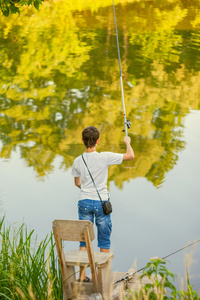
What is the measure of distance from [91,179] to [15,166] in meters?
4.91

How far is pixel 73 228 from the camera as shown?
3998 millimetres

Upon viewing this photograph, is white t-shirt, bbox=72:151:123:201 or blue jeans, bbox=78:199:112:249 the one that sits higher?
white t-shirt, bbox=72:151:123:201

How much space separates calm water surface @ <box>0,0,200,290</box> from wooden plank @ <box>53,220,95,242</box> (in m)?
0.69

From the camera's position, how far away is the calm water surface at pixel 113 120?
7344mm

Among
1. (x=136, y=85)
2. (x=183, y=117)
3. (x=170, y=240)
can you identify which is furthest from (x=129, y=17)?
(x=170, y=240)

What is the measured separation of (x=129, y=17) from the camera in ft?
77.3

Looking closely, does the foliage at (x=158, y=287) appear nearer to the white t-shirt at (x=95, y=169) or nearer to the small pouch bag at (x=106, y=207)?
the small pouch bag at (x=106, y=207)

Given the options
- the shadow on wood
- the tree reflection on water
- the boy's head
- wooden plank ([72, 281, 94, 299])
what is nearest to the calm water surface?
the tree reflection on water

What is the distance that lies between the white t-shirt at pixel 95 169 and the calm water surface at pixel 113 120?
875 millimetres

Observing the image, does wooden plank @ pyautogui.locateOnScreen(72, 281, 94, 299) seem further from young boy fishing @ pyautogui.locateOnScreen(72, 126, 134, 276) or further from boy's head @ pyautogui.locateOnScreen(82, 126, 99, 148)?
boy's head @ pyautogui.locateOnScreen(82, 126, 99, 148)

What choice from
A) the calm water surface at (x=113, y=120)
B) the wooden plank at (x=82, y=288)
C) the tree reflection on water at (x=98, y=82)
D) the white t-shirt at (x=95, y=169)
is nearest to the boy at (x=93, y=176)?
the white t-shirt at (x=95, y=169)

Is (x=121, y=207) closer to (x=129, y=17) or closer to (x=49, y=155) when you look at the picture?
(x=49, y=155)

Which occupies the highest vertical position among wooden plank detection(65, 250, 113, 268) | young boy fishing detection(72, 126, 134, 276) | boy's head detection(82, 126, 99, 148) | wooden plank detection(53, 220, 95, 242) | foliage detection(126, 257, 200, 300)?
boy's head detection(82, 126, 99, 148)

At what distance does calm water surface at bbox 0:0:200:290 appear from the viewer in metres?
7.34
